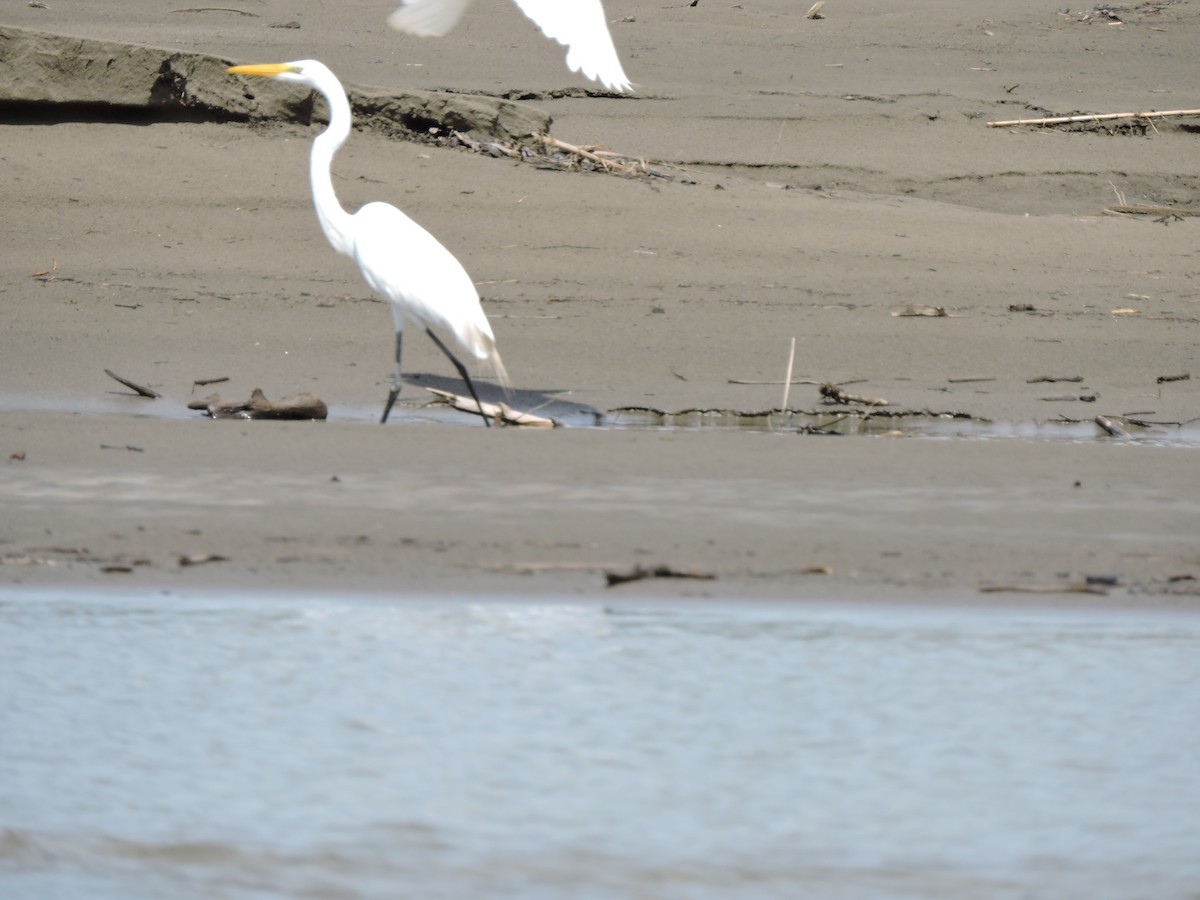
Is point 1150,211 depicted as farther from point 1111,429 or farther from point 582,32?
point 582,32

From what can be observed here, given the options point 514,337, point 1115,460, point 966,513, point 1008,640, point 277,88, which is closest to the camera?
point 1008,640

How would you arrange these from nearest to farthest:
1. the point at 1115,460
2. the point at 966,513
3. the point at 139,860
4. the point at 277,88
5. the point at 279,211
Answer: the point at 139,860, the point at 966,513, the point at 1115,460, the point at 279,211, the point at 277,88

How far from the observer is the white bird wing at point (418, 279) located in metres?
8.09

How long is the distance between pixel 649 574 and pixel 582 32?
2.45m

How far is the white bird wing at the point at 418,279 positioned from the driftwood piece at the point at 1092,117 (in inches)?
232

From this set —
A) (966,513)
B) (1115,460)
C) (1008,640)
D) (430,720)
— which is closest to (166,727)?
(430,720)

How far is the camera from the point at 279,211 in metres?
10.4

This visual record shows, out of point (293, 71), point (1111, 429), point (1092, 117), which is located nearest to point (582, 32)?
point (1111, 429)

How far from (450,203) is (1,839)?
23.5ft

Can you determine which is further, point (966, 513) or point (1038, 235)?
point (1038, 235)

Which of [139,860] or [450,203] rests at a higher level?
[450,203]

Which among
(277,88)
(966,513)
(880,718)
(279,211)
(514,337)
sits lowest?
(880,718)

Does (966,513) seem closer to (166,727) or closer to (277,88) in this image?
(166,727)

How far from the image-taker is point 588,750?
4266 mm
